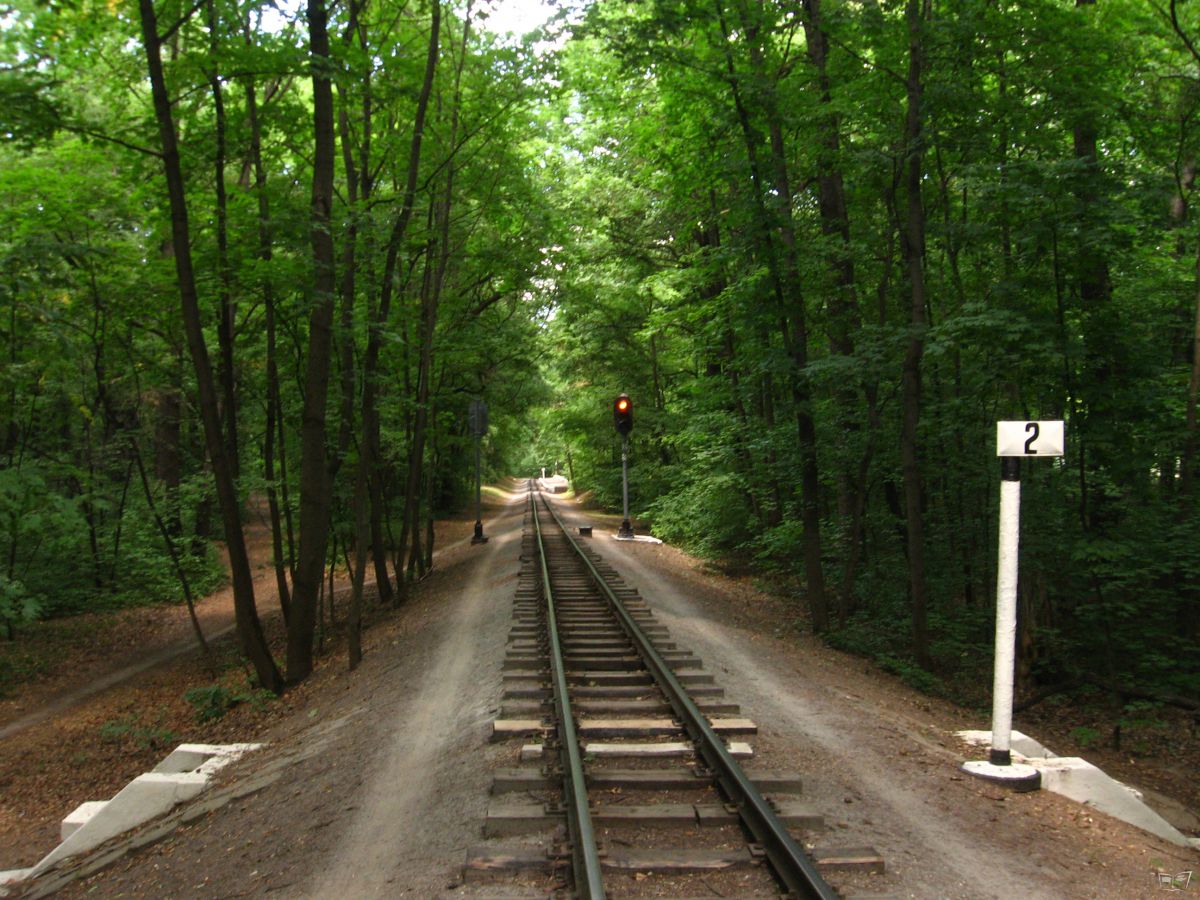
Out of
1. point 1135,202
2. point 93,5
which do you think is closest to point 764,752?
point 1135,202

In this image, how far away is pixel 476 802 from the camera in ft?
17.2

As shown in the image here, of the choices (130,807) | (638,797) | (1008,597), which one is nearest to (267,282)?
(130,807)

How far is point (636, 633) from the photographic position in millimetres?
9500

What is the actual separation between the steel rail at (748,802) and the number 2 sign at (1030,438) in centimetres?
293

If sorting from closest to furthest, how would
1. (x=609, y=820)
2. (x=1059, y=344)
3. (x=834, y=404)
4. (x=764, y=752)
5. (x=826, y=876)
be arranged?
(x=826, y=876) → (x=609, y=820) → (x=764, y=752) → (x=1059, y=344) → (x=834, y=404)

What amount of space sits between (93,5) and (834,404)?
457 inches

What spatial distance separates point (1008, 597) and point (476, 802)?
157 inches

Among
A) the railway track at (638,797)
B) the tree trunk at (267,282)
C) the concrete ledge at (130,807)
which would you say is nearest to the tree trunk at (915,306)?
the railway track at (638,797)

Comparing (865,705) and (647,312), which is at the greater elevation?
(647,312)

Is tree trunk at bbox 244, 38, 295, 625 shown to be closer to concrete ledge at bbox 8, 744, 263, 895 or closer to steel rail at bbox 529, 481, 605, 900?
concrete ledge at bbox 8, 744, 263, 895

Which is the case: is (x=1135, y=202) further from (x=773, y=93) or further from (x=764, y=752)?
(x=764, y=752)

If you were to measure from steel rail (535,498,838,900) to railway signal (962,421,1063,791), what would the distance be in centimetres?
203

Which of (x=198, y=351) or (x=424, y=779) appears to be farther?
(x=198, y=351)

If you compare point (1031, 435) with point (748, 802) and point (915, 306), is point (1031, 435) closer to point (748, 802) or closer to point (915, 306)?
point (748, 802)
